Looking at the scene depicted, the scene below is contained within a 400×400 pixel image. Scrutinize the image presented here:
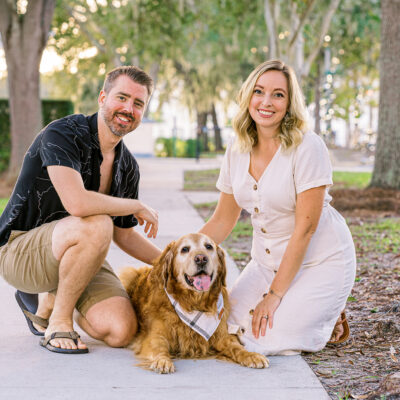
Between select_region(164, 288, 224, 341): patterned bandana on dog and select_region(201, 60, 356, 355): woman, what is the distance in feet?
0.96

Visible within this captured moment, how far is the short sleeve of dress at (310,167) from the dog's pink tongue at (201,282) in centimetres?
83

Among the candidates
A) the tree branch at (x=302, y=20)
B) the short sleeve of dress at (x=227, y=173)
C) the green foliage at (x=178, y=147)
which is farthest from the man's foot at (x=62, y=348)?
the green foliage at (x=178, y=147)

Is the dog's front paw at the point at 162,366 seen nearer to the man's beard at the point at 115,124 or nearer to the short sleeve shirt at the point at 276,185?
the short sleeve shirt at the point at 276,185

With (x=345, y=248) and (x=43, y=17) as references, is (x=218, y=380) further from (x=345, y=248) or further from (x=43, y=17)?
(x=43, y=17)

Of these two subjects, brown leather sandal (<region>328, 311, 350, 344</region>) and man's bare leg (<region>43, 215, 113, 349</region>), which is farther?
brown leather sandal (<region>328, 311, 350, 344</region>)

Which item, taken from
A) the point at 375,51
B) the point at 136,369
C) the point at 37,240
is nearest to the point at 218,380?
the point at 136,369

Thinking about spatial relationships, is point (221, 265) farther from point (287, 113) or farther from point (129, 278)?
point (287, 113)

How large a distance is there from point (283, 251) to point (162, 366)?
3.94 ft

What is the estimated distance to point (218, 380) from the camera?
3.36m

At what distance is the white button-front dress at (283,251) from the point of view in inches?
153

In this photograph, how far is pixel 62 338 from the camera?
379 cm

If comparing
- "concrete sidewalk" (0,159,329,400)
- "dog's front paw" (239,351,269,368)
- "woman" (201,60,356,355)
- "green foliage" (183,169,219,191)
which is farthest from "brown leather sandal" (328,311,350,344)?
"green foliage" (183,169,219,191)

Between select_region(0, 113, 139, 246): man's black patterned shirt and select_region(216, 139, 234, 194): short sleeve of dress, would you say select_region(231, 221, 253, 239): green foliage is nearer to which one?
select_region(216, 139, 234, 194): short sleeve of dress

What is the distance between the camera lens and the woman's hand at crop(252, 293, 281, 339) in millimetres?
3955
